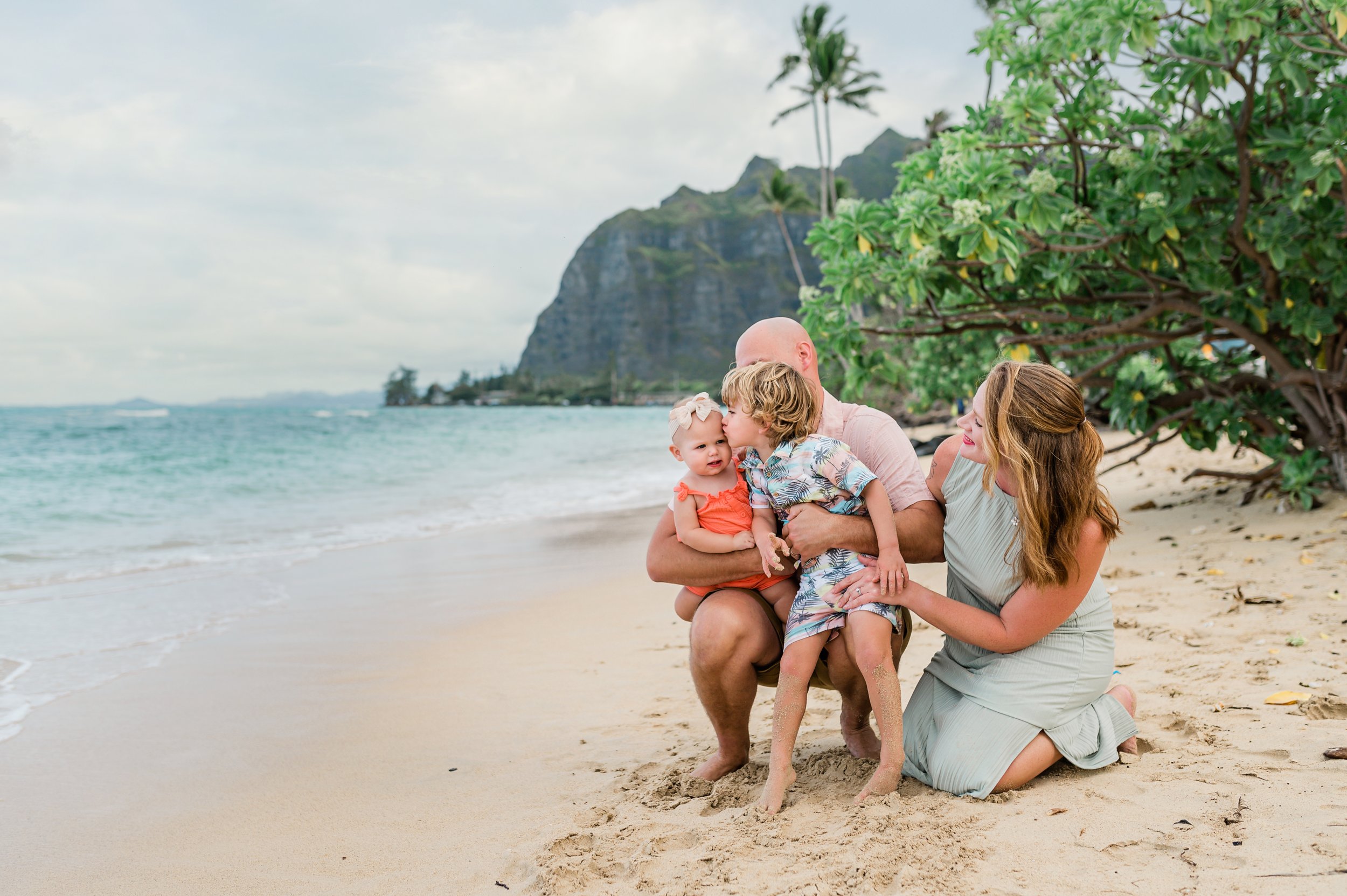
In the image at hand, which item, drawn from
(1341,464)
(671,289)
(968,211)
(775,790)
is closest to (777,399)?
(775,790)

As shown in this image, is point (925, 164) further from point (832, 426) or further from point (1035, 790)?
point (1035, 790)

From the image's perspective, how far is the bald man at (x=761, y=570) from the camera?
289 centimetres

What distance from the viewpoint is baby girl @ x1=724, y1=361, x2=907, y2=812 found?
103 inches

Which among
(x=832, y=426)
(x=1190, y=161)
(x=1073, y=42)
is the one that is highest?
(x=1073, y=42)

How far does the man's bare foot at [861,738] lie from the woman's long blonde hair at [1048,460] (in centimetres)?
82

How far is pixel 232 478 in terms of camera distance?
19.2m

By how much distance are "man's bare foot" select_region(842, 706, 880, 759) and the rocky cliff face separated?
5147 inches

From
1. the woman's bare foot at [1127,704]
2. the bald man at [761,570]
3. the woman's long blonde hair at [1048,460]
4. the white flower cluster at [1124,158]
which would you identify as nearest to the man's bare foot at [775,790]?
the bald man at [761,570]

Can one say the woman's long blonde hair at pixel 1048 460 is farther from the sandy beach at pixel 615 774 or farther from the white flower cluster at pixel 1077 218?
the white flower cluster at pixel 1077 218

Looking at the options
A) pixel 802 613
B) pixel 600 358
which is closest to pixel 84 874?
pixel 802 613

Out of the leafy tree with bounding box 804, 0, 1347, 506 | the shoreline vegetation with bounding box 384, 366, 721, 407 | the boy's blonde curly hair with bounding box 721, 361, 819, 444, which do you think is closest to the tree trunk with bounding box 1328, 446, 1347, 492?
the leafy tree with bounding box 804, 0, 1347, 506

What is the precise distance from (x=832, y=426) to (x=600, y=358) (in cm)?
15697

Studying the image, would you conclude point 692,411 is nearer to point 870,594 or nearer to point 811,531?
point 811,531

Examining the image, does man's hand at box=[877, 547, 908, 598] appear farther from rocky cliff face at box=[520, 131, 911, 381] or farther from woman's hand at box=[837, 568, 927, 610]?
rocky cliff face at box=[520, 131, 911, 381]
